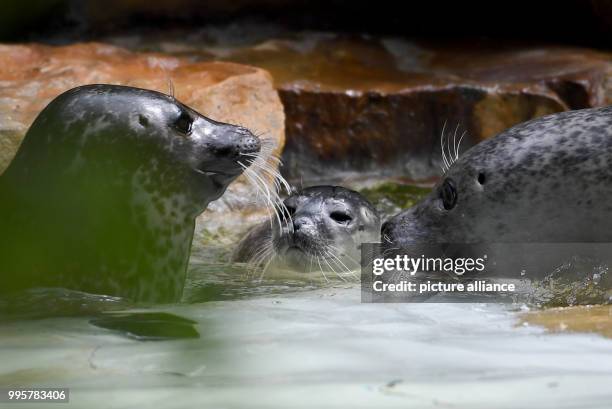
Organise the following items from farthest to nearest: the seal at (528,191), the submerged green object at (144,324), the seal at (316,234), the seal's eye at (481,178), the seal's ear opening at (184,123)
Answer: the seal at (316,234) → the seal's eye at (481,178) → the seal at (528,191) → the seal's ear opening at (184,123) → the submerged green object at (144,324)

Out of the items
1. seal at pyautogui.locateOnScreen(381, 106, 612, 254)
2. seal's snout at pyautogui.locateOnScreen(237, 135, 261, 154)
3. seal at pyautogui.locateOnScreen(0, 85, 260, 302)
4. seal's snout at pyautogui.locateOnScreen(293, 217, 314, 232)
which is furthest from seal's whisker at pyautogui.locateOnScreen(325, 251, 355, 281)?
seal at pyautogui.locateOnScreen(0, 85, 260, 302)

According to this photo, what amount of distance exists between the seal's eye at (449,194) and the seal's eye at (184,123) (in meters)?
1.35

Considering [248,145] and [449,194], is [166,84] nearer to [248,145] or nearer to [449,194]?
[449,194]

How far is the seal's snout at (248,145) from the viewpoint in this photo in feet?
13.5

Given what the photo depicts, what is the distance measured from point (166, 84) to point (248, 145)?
278 centimetres

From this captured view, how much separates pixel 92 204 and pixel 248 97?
3185mm

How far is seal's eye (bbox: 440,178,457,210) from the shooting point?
475cm

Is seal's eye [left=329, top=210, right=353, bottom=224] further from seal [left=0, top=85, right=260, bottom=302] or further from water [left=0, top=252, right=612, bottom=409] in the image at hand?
water [left=0, top=252, right=612, bottom=409]

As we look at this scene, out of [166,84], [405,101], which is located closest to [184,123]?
[166,84]

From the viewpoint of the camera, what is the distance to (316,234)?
5555 millimetres

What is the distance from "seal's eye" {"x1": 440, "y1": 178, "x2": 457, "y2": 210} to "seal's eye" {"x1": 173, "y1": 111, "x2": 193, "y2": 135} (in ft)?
4.44

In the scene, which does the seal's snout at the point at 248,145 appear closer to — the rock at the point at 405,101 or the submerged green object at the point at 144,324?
the submerged green object at the point at 144,324

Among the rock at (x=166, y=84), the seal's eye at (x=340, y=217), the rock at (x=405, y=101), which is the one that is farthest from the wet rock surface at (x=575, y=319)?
the rock at (x=405, y=101)

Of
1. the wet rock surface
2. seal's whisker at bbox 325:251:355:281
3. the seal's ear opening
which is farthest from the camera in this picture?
seal's whisker at bbox 325:251:355:281
